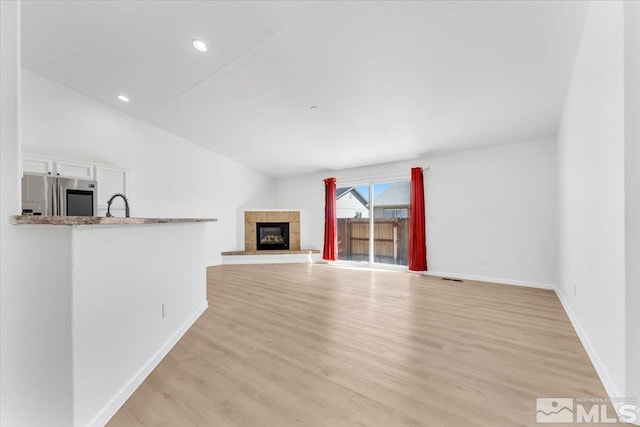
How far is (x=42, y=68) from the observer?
127 inches

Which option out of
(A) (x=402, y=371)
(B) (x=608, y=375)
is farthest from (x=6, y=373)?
(B) (x=608, y=375)

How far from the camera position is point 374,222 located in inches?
237

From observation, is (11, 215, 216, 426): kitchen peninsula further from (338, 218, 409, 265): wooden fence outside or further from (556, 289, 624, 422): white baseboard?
(338, 218, 409, 265): wooden fence outside

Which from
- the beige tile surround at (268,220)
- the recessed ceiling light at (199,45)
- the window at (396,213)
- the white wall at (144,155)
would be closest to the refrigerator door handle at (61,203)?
the white wall at (144,155)

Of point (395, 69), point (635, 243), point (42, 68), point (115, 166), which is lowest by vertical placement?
point (635, 243)

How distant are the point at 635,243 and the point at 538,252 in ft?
10.9

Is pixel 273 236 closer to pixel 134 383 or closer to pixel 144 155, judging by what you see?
pixel 144 155

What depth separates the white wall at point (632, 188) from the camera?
1.22m

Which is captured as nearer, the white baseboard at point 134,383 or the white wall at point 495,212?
the white baseboard at point 134,383

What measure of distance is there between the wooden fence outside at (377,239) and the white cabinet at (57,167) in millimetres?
5043

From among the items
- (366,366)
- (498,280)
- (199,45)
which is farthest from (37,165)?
(498,280)

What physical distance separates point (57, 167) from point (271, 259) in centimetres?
427

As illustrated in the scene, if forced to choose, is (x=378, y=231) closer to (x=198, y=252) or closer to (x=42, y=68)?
(x=198, y=252)

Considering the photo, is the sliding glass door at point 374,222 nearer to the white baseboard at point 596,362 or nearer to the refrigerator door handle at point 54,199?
the white baseboard at point 596,362
